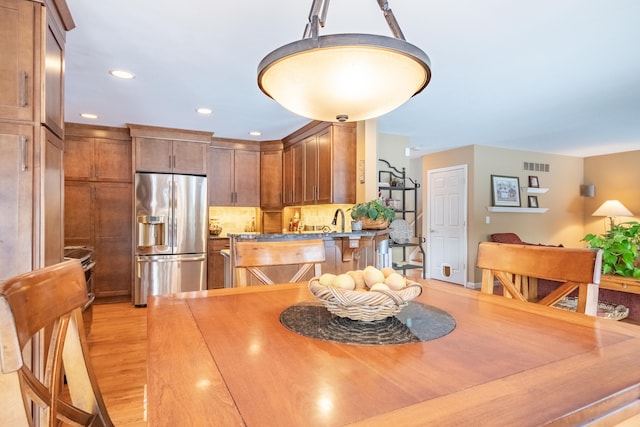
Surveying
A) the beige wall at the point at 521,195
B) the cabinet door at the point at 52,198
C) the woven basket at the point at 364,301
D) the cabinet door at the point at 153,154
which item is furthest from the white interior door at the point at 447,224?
the cabinet door at the point at 52,198

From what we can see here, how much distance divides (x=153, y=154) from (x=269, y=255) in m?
3.60

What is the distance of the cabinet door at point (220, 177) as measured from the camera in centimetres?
526

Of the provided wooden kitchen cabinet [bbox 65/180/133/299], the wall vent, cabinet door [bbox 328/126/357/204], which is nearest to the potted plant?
cabinet door [bbox 328/126/357/204]

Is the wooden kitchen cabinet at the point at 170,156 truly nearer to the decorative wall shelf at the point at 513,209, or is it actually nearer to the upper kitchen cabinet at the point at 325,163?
the upper kitchen cabinet at the point at 325,163

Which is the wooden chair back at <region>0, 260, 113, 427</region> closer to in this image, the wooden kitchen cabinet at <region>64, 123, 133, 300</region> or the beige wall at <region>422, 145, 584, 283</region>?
the wooden kitchen cabinet at <region>64, 123, 133, 300</region>

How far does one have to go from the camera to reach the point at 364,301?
94cm

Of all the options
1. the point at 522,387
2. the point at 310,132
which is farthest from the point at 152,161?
the point at 522,387

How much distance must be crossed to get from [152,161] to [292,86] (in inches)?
159

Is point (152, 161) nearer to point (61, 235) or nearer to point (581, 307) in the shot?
point (61, 235)

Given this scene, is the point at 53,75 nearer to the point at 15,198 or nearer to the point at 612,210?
the point at 15,198

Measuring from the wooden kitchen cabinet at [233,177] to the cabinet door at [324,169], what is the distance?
4.86 feet

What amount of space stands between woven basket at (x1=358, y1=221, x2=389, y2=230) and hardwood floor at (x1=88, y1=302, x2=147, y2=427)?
2.12 m

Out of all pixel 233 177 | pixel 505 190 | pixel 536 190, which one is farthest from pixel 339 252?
pixel 536 190

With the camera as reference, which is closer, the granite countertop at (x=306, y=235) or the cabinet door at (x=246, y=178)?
the granite countertop at (x=306, y=235)
